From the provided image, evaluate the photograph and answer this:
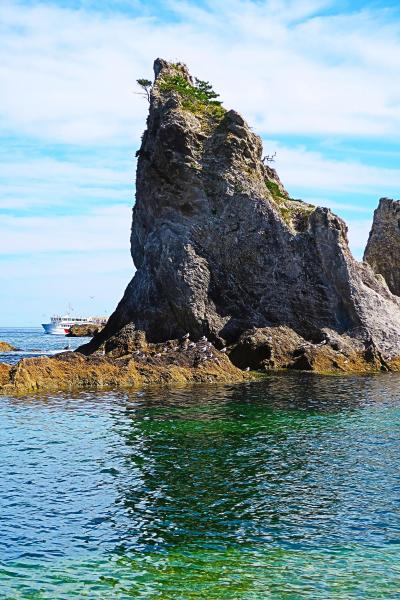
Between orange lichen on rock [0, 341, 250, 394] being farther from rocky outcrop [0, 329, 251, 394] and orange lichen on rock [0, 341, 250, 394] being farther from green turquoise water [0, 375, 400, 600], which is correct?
green turquoise water [0, 375, 400, 600]

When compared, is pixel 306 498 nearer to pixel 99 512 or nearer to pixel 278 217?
pixel 99 512

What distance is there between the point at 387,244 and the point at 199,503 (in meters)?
87.3

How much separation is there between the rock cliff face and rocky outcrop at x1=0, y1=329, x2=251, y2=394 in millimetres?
9558

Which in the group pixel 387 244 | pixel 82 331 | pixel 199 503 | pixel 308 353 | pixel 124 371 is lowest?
pixel 199 503

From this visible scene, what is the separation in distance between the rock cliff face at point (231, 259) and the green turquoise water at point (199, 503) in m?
28.6

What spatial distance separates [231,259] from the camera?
6756 cm

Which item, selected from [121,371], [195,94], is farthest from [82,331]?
[121,371]

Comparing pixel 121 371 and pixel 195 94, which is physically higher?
pixel 195 94

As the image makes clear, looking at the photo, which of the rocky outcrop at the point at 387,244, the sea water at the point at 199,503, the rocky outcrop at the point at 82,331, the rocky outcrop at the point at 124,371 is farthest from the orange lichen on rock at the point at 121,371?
the rocky outcrop at the point at 82,331

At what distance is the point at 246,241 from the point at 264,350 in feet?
42.0

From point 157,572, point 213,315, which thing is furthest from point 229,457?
point 213,315

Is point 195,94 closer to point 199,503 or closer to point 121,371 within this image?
point 121,371

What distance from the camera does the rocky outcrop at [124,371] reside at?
4525cm

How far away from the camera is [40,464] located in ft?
79.5
